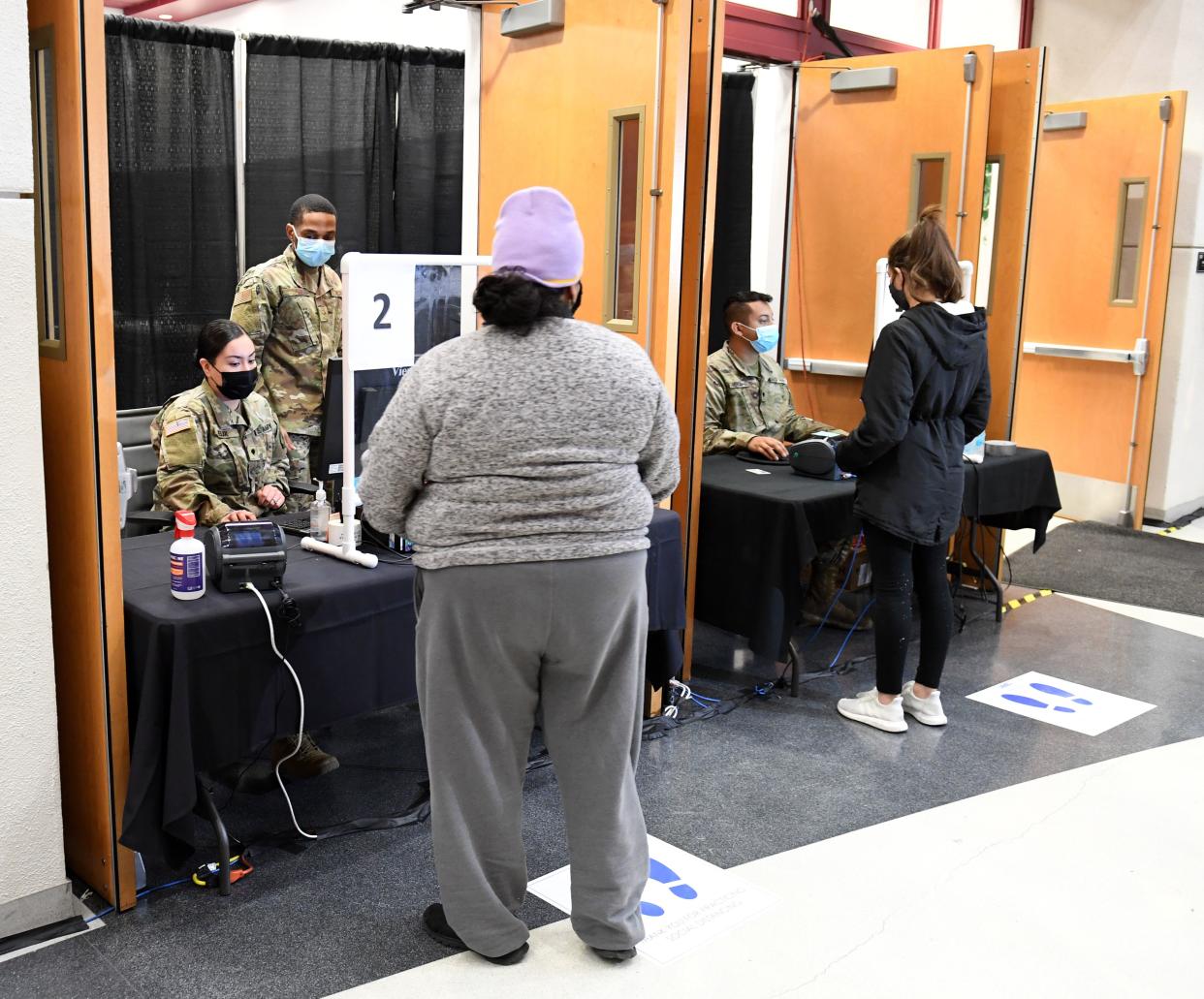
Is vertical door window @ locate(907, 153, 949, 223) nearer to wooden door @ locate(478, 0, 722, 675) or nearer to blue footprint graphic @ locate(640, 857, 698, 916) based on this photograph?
wooden door @ locate(478, 0, 722, 675)

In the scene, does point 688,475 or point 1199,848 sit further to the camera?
point 688,475

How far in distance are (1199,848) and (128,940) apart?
226 cm

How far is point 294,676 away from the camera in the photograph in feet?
7.90

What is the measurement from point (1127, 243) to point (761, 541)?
355cm

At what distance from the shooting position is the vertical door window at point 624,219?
343 cm

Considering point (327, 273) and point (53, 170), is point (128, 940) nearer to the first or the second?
point (53, 170)

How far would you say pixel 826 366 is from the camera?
191 inches

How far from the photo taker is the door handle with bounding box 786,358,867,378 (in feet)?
15.6

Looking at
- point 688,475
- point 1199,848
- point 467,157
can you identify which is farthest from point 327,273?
point 1199,848

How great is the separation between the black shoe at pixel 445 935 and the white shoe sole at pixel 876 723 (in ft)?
4.70

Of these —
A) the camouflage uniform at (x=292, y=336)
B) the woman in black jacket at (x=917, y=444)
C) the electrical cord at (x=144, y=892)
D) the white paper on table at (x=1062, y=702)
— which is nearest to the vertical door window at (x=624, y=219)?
the woman in black jacket at (x=917, y=444)

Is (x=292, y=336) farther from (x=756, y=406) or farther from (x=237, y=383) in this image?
(x=756, y=406)

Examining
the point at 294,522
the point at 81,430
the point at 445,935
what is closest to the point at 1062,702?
the point at 445,935

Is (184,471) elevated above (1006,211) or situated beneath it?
situated beneath
